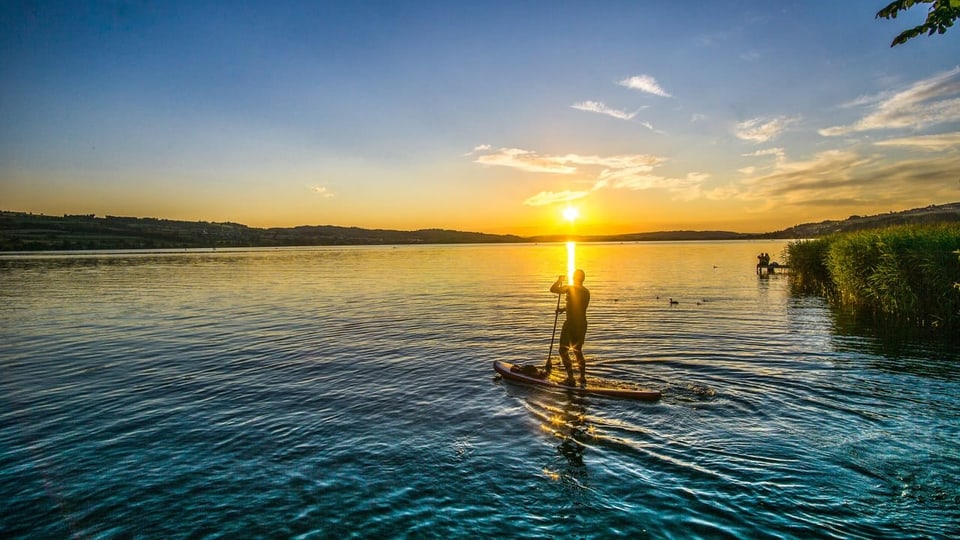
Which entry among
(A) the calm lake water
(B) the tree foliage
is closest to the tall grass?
(A) the calm lake water

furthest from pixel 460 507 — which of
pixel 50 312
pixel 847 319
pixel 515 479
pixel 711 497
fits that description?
pixel 50 312

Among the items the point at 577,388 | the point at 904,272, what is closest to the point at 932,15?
the point at 577,388

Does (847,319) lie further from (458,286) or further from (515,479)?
(458,286)

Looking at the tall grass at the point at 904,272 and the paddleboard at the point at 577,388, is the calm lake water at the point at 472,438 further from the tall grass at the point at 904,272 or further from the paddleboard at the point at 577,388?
the tall grass at the point at 904,272

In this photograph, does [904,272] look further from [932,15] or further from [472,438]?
[472,438]

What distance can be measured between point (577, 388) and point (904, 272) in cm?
2113

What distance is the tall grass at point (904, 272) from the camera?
22.7 metres

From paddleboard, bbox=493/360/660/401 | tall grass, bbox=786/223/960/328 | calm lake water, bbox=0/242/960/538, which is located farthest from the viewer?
tall grass, bbox=786/223/960/328

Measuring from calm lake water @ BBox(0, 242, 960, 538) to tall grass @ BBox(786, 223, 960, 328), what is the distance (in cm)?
360

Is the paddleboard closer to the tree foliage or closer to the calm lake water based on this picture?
the calm lake water

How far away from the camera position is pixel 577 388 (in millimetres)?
15008

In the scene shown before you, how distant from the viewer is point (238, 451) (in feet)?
36.7

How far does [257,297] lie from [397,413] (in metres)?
35.3

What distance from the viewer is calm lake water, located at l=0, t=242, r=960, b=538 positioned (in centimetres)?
827
